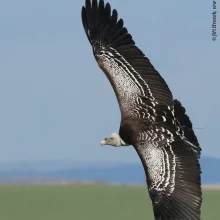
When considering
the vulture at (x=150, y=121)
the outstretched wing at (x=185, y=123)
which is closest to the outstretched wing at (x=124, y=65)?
the vulture at (x=150, y=121)

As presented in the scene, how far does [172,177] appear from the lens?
15445 millimetres

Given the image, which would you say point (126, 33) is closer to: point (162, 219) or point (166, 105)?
point (166, 105)

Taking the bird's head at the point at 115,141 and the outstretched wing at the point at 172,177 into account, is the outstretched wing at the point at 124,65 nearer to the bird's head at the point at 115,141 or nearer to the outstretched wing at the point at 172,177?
the bird's head at the point at 115,141

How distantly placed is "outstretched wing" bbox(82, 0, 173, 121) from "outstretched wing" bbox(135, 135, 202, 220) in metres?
0.73

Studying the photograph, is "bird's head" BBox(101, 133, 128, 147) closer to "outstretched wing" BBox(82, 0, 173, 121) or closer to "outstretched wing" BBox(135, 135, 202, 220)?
"outstretched wing" BBox(82, 0, 173, 121)

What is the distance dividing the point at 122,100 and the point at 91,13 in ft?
5.63

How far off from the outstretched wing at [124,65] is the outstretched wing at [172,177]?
0.73 m

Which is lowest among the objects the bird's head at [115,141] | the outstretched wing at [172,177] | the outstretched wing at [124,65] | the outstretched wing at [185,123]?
the outstretched wing at [172,177]

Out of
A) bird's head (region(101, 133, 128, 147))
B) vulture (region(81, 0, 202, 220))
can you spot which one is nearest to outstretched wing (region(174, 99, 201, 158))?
vulture (region(81, 0, 202, 220))

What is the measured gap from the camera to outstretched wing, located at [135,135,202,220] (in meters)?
15.1

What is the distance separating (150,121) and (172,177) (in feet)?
3.93

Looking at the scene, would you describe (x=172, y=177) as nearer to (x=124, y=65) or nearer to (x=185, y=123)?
(x=185, y=123)

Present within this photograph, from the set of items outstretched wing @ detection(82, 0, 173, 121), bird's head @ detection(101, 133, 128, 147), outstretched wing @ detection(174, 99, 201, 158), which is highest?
outstretched wing @ detection(82, 0, 173, 121)

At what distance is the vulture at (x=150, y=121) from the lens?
15.3 m
